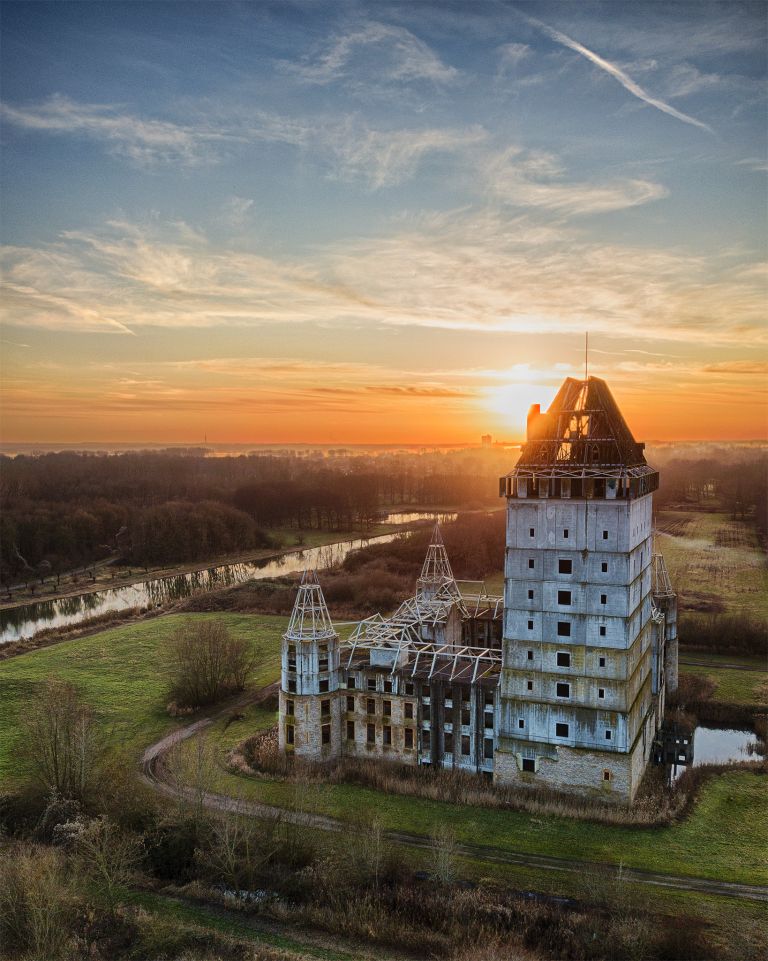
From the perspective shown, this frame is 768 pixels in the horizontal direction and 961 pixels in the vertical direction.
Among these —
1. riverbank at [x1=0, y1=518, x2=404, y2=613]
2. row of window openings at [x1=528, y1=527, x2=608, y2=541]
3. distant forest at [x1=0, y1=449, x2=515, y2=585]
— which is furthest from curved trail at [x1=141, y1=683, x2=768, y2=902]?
distant forest at [x1=0, y1=449, x2=515, y2=585]

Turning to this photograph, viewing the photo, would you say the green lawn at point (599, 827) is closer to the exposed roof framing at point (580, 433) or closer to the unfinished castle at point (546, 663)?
the unfinished castle at point (546, 663)

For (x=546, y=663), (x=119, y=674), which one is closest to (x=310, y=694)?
(x=546, y=663)

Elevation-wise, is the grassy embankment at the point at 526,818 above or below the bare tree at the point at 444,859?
below

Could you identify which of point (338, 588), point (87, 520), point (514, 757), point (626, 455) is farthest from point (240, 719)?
point (87, 520)

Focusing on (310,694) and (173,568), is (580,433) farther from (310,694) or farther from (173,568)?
(173,568)

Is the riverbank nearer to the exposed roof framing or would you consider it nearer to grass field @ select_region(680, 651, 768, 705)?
the exposed roof framing

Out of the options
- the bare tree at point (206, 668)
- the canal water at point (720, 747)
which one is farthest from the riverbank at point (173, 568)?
the canal water at point (720, 747)
